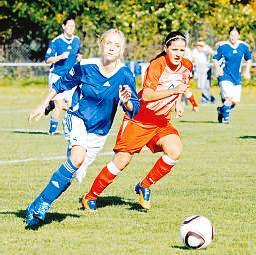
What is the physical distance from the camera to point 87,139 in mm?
8719

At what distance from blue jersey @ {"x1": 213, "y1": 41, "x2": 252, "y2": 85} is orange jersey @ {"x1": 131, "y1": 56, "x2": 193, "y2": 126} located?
11.5 m

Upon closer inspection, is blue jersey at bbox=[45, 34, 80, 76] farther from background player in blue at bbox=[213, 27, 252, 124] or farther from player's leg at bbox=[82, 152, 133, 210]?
player's leg at bbox=[82, 152, 133, 210]

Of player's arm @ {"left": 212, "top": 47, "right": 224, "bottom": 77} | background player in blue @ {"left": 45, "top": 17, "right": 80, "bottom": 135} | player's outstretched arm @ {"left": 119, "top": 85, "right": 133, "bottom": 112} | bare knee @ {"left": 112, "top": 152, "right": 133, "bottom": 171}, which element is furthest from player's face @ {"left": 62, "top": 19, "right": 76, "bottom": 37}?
player's outstretched arm @ {"left": 119, "top": 85, "right": 133, "bottom": 112}

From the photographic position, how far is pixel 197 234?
290 inches

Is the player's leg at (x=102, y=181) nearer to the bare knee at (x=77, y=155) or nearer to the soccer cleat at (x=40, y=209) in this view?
the bare knee at (x=77, y=155)

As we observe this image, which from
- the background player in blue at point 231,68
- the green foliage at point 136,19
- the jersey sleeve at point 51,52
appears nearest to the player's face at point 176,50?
the jersey sleeve at point 51,52

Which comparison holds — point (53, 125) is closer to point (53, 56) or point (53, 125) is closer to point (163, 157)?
→ point (53, 56)

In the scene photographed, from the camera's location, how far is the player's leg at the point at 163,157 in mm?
9516

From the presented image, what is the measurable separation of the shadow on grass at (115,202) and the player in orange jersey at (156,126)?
0.48 feet

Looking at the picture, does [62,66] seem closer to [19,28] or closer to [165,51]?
[165,51]

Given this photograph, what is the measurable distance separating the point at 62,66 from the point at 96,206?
9842mm

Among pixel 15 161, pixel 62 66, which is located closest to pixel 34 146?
pixel 15 161

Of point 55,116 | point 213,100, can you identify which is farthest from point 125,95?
point 213,100

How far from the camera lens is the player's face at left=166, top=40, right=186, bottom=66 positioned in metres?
9.43
